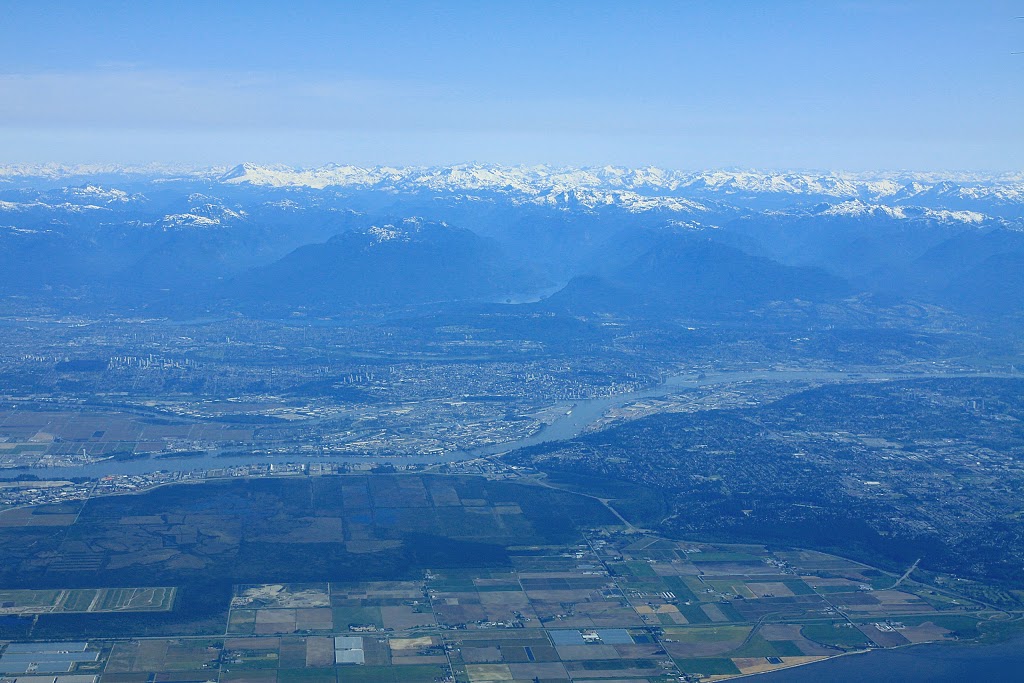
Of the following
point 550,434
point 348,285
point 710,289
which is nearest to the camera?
point 550,434

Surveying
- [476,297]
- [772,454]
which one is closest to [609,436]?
[772,454]

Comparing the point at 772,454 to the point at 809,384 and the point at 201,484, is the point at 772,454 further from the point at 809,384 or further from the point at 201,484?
the point at 201,484

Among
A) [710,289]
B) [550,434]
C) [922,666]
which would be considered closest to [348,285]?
[710,289]

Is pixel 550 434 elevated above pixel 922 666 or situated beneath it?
situated beneath

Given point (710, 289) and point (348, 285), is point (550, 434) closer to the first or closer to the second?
point (348, 285)

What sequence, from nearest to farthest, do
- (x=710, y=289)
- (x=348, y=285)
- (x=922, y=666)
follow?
(x=922, y=666) < (x=348, y=285) < (x=710, y=289)

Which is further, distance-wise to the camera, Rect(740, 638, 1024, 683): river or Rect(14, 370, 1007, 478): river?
Rect(14, 370, 1007, 478): river

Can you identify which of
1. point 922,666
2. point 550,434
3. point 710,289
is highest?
point 710,289

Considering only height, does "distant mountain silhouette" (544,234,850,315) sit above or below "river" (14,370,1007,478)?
above

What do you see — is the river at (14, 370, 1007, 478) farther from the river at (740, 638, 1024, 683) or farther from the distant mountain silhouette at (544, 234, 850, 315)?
the distant mountain silhouette at (544, 234, 850, 315)

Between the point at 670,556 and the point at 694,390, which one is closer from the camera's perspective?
the point at 670,556

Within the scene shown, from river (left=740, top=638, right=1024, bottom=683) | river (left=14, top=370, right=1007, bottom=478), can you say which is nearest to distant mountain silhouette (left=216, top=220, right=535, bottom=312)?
river (left=14, top=370, right=1007, bottom=478)
